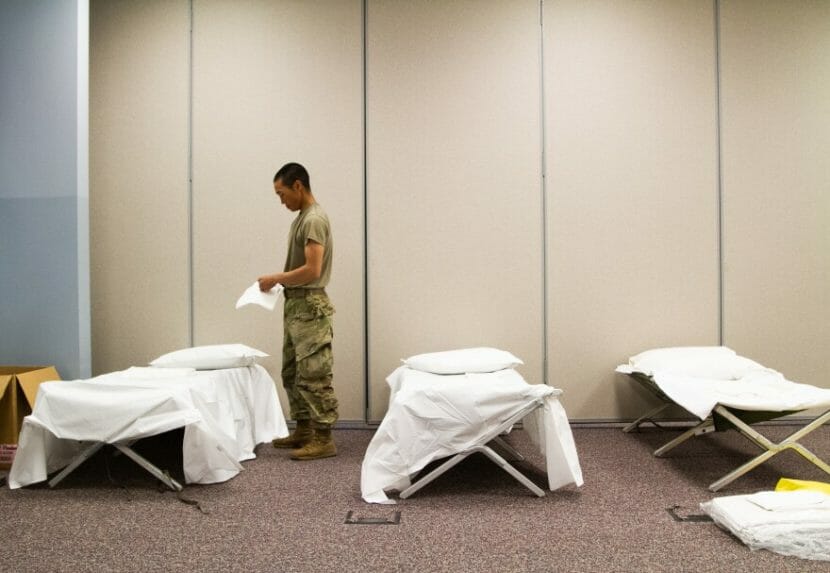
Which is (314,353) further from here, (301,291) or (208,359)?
(208,359)

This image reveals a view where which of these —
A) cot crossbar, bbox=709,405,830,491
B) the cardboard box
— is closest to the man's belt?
the cardboard box

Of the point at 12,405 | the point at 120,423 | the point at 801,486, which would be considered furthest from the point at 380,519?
the point at 12,405

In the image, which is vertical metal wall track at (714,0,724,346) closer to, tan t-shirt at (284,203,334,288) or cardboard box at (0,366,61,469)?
tan t-shirt at (284,203,334,288)

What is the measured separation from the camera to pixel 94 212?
4078mm

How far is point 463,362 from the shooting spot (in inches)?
128

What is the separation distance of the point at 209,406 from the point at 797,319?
365 cm

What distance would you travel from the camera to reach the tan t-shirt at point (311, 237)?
312 centimetres

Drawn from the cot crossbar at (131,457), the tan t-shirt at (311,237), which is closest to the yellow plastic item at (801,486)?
the tan t-shirt at (311,237)

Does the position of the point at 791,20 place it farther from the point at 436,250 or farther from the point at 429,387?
the point at 429,387

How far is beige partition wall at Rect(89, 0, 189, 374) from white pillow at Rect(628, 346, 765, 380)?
9.62 feet

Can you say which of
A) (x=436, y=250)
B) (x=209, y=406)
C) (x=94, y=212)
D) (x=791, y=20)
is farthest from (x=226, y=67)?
(x=791, y=20)

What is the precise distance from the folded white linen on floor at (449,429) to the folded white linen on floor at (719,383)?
698 millimetres

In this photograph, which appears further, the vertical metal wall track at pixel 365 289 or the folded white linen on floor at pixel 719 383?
the vertical metal wall track at pixel 365 289

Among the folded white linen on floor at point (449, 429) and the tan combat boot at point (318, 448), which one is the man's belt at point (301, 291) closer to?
the tan combat boot at point (318, 448)
